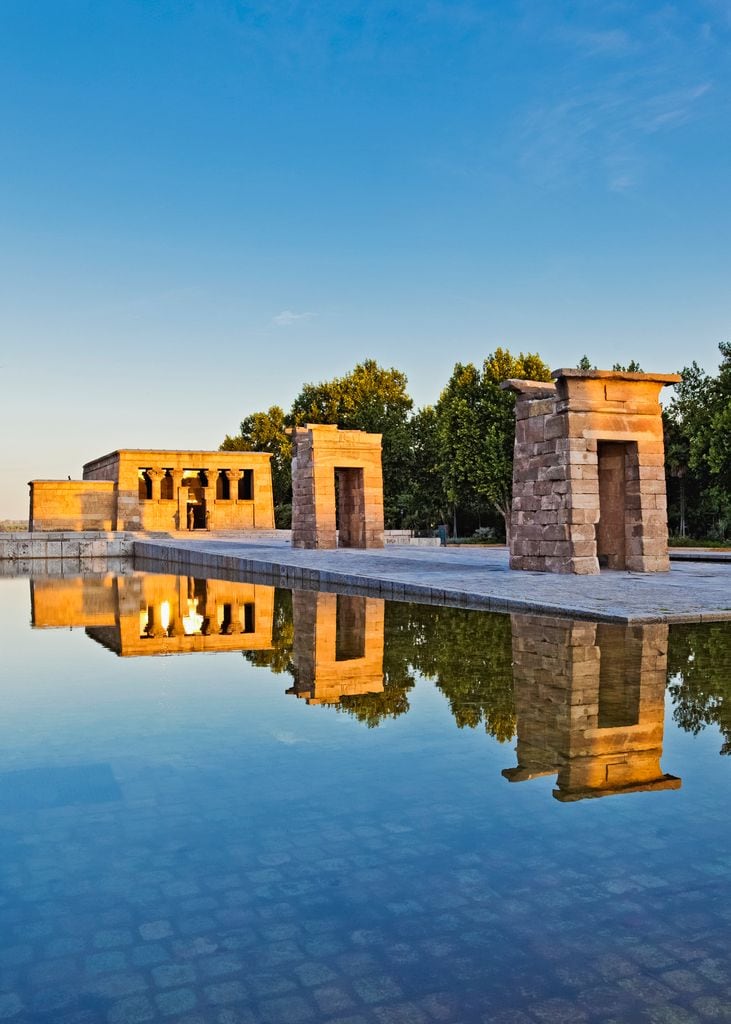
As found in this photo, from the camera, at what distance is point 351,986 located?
2363 millimetres

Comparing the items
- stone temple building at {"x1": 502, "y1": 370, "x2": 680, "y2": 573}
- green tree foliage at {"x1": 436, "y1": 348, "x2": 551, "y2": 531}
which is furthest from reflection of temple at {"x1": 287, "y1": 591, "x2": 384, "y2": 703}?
green tree foliage at {"x1": 436, "y1": 348, "x2": 551, "y2": 531}

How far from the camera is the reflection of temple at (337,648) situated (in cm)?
664

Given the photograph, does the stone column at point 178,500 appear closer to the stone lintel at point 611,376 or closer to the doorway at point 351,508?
the doorway at point 351,508

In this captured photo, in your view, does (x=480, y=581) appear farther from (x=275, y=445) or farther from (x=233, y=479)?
(x=275, y=445)

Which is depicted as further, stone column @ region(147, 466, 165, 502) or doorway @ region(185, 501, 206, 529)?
doorway @ region(185, 501, 206, 529)

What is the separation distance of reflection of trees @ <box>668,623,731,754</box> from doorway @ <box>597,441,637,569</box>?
7374 millimetres

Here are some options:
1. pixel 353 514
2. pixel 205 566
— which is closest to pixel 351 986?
pixel 205 566

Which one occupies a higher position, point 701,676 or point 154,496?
point 154,496

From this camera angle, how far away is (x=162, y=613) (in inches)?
489

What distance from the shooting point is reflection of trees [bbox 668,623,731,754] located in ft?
17.6

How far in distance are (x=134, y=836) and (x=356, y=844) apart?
870mm

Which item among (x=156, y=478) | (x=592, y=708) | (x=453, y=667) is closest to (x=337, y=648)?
(x=453, y=667)

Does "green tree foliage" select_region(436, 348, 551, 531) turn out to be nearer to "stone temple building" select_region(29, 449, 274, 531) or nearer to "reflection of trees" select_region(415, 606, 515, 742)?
"stone temple building" select_region(29, 449, 274, 531)

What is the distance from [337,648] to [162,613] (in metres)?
4.64
